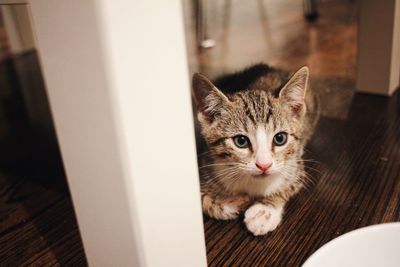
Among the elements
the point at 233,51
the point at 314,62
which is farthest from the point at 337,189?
the point at 233,51

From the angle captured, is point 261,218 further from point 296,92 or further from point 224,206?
point 296,92

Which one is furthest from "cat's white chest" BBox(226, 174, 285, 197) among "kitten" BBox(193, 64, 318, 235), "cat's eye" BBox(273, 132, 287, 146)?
"cat's eye" BBox(273, 132, 287, 146)

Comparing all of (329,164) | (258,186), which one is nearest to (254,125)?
(258,186)

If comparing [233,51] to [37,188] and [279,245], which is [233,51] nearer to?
[37,188]

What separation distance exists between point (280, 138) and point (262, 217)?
19 cm

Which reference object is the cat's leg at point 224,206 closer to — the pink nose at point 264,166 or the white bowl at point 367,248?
the pink nose at point 264,166

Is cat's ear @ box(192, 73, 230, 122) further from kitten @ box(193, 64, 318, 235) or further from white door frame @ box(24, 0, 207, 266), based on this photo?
white door frame @ box(24, 0, 207, 266)

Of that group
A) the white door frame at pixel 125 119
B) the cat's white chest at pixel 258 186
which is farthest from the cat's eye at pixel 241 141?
the white door frame at pixel 125 119

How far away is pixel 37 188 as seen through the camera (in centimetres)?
119

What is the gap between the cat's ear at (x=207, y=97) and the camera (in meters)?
0.85

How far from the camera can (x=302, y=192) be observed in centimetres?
104

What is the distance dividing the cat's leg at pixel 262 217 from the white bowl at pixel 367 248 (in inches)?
9.0

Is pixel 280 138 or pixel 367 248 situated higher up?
pixel 280 138

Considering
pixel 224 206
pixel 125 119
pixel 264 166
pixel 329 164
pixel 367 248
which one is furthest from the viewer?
pixel 329 164
